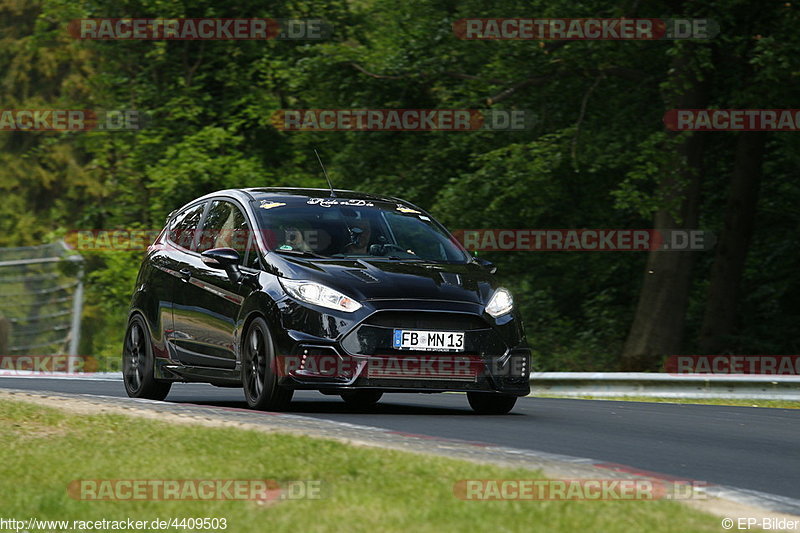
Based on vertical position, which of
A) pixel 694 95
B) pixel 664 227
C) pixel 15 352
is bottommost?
pixel 15 352

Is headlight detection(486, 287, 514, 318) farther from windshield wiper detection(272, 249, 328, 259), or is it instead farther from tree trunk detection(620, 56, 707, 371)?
tree trunk detection(620, 56, 707, 371)

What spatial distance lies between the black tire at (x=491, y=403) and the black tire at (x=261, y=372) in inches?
68.0

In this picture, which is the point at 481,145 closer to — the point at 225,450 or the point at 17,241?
the point at 225,450

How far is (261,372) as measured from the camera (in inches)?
441

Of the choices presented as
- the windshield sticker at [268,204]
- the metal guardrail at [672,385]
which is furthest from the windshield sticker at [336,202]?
the metal guardrail at [672,385]

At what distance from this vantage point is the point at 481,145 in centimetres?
2675

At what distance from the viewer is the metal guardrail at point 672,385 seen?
15.2 m

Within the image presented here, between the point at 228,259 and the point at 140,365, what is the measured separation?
223cm

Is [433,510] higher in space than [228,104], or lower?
lower

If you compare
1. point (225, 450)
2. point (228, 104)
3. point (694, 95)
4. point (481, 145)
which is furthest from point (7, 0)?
point (225, 450)

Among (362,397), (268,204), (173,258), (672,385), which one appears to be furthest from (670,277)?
(268,204)

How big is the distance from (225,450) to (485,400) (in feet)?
13.8

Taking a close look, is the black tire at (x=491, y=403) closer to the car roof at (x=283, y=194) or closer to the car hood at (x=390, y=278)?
the car hood at (x=390, y=278)

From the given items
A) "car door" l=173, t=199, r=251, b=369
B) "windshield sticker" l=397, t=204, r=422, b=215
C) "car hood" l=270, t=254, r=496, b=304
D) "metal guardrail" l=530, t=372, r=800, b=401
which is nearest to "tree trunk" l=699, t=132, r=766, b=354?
"metal guardrail" l=530, t=372, r=800, b=401
